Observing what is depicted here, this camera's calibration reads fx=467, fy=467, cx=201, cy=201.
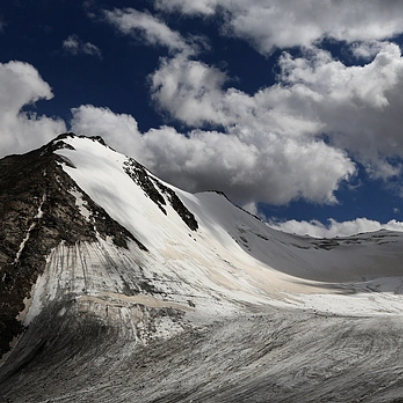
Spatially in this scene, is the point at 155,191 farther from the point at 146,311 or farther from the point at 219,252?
the point at 146,311

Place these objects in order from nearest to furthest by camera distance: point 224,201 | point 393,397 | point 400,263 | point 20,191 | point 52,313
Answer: point 393,397
point 52,313
point 20,191
point 400,263
point 224,201

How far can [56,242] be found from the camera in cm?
3469

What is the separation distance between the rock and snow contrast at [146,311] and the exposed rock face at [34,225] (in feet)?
0.35

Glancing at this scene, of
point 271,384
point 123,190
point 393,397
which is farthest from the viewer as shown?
point 123,190

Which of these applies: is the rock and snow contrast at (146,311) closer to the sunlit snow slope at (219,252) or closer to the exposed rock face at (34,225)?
the exposed rock face at (34,225)

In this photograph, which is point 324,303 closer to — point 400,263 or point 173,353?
point 173,353

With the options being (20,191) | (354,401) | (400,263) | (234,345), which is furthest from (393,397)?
(400,263)

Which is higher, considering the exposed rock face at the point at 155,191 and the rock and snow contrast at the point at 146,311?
the exposed rock face at the point at 155,191

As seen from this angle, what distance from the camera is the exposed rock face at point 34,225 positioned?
3000 cm

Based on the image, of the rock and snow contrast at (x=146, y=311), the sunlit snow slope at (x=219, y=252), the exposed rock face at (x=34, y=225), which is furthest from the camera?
the sunlit snow slope at (x=219, y=252)

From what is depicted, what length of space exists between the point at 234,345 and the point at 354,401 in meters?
10.7

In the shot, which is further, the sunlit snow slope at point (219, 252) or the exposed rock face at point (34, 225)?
the sunlit snow slope at point (219, 252)

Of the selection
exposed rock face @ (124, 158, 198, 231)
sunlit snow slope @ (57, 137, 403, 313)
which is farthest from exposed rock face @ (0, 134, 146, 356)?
exposed rock face @ (124, 158, 198, 231)

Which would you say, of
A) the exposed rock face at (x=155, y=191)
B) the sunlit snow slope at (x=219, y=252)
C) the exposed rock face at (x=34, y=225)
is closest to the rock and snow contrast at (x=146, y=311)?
the exposed rock face at (x=34, y=225)
